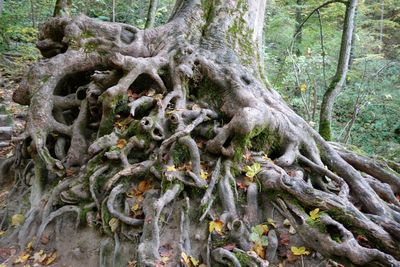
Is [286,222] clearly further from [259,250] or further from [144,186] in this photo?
[144,186]

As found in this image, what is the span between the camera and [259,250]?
9.80 ft

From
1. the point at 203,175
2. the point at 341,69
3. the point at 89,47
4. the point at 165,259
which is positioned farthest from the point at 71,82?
the point at 341,69

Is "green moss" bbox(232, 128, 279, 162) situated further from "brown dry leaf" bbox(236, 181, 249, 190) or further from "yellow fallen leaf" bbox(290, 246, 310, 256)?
"yellow fallen leaf" bbox(290, 246, 310, 256)

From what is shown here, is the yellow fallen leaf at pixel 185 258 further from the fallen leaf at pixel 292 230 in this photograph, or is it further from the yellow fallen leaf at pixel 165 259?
the fallen leaf at pixel 292 230

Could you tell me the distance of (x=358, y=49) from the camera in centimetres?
1633

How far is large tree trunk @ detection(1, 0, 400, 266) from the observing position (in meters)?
3.01

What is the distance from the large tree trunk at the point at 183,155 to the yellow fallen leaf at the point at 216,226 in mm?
13

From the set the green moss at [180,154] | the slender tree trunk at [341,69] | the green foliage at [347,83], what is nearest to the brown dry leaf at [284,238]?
the green moss at [180,154]

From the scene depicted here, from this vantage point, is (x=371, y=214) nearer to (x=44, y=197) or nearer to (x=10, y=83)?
(x=44, y=197)

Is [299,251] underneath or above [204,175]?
underneath

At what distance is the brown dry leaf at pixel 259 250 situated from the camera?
Result: 2973 millimetres

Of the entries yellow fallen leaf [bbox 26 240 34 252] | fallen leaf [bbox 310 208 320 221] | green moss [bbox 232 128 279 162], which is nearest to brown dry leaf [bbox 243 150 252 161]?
green moss [bbox 232 128 279 162]

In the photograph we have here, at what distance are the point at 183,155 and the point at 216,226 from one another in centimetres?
91

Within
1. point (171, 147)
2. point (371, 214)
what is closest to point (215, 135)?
point (171, 147)
